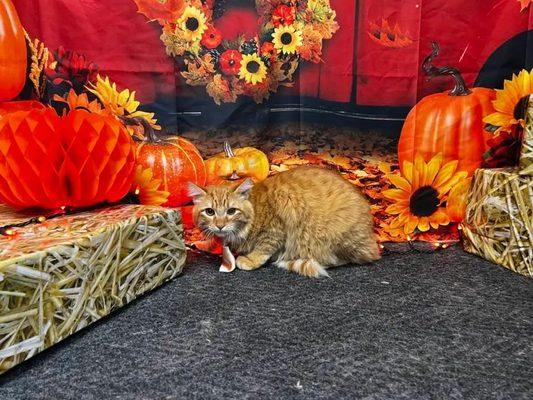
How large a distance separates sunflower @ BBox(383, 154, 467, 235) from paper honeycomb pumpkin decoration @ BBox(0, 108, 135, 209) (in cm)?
102

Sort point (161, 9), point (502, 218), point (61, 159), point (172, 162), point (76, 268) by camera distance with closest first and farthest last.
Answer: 1. point (76, 268)
2. point (61, 159)
3. point (502, 218)
4. point (161, 9)
5. point (172, 162)

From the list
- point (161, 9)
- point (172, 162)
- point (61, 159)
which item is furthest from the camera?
point (172, 162)

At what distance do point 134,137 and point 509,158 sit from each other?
146 centimetres

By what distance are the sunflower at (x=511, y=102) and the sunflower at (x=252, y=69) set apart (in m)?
0.87

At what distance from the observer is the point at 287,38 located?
156 centimetres

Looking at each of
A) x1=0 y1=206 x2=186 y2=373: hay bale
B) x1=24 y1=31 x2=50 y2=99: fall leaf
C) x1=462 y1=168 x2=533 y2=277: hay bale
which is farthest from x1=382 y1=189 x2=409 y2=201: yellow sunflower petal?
x1=24 y1=31 x2=50 y2=99: fall leaf

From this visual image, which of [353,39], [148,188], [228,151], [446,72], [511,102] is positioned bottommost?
[148,188]

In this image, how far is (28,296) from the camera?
0.86 m

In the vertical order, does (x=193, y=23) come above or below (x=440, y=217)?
above

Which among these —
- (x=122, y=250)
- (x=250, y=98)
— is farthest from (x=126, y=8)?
(x=122, y=250)

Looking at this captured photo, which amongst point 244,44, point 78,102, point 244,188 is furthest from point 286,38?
point 78,102

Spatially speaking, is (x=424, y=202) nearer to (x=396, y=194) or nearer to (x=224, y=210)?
(x=396, y=194)

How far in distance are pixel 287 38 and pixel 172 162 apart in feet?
2.15

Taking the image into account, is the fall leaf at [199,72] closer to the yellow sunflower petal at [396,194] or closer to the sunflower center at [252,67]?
the sunflower center at [252,67]
